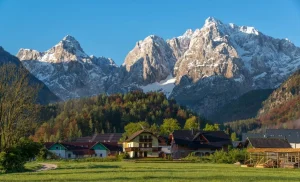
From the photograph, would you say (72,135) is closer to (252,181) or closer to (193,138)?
(193,138)

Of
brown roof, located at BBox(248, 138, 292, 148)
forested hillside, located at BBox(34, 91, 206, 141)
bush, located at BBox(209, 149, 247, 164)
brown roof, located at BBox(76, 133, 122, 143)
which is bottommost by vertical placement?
bush, located at BBox(209, 149, 247, 164)

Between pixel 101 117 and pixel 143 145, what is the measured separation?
221 ft

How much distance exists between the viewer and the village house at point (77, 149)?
131 m

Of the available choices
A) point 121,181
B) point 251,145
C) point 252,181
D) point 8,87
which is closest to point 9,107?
point 8,87

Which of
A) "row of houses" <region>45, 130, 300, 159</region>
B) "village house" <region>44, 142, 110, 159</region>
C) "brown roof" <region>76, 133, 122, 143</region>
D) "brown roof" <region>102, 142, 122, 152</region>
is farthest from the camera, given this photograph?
"brown roof" <region>76, 133, 122, 143</region>

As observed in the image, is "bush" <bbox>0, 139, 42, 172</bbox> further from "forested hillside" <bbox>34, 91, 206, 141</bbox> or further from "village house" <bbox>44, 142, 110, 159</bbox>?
"forested hillside" <bbox>34, 91, 206, 141</bbox>

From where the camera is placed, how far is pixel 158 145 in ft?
389

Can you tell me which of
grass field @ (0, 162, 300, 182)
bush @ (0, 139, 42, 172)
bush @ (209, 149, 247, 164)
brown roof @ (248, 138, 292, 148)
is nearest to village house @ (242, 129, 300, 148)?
brown roof @ (248, 138, 292, 148)

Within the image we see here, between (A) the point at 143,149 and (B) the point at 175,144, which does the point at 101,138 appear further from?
(A) the point at 143,149

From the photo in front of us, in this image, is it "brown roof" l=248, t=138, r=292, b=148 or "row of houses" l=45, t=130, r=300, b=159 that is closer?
"brown roof" l=248, t=138, r=292, b=148

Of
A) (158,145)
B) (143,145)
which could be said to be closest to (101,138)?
(158,145)

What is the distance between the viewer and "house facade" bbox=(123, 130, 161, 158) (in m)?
114

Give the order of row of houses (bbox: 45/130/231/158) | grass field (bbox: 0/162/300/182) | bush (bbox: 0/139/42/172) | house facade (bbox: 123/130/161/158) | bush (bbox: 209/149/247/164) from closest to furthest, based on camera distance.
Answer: grass field (bbox: 0/162/300/182)
bush (bbox: 0/139/42/172)
bush (bbox: 209/149/247/164)
house facade (bbox: 123/130/161/158)
row of houses (bbox: 45/130/231/158)

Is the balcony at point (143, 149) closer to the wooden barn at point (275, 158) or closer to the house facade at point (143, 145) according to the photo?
the house facade at point (143, 145)
